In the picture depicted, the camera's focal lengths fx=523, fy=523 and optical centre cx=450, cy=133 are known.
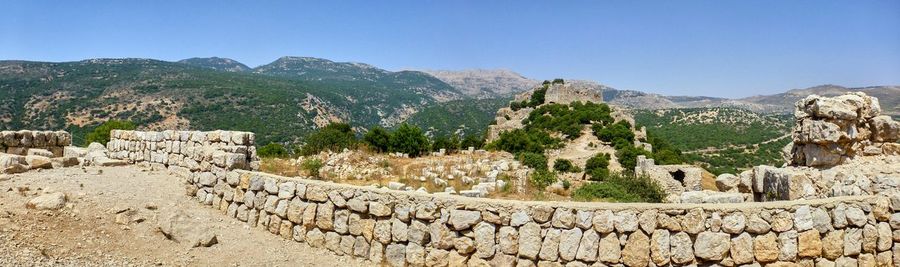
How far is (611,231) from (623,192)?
11.0m

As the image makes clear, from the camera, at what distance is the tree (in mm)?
32625

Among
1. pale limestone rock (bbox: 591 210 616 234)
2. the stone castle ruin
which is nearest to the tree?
the stone castle ruin

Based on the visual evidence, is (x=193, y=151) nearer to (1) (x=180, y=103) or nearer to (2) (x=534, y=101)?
(2) (x=534, y=101)

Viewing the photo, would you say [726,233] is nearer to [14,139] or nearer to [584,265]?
[584,265]

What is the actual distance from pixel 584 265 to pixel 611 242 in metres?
0.39

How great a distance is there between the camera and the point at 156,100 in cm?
7550

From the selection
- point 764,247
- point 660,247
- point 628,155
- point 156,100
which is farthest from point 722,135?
point 156,100

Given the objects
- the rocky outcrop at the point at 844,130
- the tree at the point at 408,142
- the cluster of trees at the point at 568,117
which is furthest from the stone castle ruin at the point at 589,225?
the cluster of trees at the point at 568,117

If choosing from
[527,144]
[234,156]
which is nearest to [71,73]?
[527,144]

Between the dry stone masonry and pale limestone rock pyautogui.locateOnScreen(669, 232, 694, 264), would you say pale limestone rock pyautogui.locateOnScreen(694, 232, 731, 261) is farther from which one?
the dry stone masonry

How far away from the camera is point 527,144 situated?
42.8 metres

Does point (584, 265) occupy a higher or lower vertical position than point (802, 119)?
lower

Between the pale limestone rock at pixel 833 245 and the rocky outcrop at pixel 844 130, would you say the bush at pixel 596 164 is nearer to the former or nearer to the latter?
the rocky outcrop at pixel 844 130

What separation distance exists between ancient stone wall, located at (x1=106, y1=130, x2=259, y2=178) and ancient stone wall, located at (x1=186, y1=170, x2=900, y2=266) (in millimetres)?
3199
